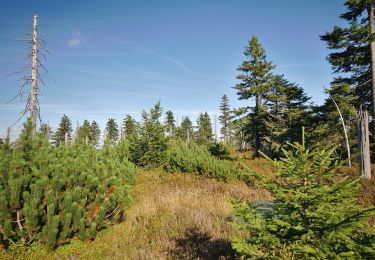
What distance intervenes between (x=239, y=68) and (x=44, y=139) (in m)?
22.5

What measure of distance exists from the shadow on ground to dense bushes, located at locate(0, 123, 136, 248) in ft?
6.39

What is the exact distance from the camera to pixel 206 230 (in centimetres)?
688

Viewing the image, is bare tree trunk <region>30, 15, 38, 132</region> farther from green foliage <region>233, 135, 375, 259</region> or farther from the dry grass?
green foliage <region>233, 135, 375, 259</region>

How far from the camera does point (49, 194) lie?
222 inches

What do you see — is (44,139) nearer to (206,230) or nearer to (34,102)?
(206,230)

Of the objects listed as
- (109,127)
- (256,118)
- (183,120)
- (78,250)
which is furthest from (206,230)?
(109,127)

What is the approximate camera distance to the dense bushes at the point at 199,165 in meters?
15.4

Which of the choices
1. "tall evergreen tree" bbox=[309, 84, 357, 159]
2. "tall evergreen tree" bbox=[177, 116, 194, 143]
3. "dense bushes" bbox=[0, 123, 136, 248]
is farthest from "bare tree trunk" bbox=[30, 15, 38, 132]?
"tall evergreen tree" bbox=[177, 116, 194, 143]

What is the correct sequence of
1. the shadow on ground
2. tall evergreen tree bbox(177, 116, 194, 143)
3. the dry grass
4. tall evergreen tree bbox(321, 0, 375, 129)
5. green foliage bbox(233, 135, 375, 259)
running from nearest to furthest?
green foliage bbox(233, 135, 375, 259) < the shadow on ground < the dry grass < tall evergreen tree bbox(321, 0, 375, 129) < tall evergreen tree bbox(177, 116, 194, 143)

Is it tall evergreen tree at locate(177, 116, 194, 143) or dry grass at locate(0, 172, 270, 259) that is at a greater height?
tall evergreen tree at locate(177, 116, 194, 143)

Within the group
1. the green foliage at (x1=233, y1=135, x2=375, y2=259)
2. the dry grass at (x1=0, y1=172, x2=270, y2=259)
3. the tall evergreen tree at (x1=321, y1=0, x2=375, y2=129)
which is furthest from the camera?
the tall evergreen tree at (x1=321, y1=0, x2=375, y2=129)

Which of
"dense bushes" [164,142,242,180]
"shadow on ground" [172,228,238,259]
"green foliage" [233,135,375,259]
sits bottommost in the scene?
"shadow on ground" [172,228,238,259]

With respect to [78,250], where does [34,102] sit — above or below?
above

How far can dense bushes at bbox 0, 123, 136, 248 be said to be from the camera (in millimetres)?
5570
